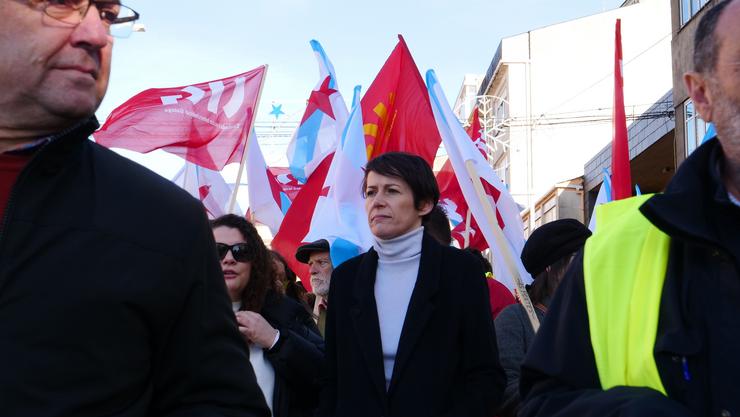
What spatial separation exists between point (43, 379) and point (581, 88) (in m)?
40.9

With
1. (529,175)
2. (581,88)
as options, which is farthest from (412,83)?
(581,88)

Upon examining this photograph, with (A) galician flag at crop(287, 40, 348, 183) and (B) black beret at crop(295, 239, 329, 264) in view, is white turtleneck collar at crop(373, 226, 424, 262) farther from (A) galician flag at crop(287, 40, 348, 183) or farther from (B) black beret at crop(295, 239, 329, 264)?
(A) galician flag at crop(287, 40, 348, 183)

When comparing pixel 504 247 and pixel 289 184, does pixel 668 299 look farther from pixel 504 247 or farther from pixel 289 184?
pixel 289 184

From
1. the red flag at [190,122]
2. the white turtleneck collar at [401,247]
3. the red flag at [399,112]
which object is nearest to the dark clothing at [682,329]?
the white turtleneck collar at [401,247]

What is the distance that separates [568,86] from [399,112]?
34.2 meters

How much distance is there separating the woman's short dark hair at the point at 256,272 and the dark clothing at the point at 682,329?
107 inches

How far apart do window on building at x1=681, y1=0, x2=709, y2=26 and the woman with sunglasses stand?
15394 millimetres

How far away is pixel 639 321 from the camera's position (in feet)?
6.50

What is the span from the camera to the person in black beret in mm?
4434

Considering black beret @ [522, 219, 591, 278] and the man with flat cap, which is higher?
black beret @ [522, 219, 591, 278]

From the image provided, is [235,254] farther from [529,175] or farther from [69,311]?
[529,175]

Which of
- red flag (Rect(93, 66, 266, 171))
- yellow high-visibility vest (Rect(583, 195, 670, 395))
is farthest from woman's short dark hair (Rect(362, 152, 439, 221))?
red flag (Rect(93, 66, 266, 171))

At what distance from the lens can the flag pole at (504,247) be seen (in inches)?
179

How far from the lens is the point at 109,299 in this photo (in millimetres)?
1830
